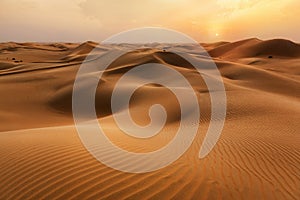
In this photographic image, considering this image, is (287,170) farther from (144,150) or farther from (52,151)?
(52,151)

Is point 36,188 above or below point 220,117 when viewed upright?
above

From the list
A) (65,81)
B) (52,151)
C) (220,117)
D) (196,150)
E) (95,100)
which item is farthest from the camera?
(65,81)

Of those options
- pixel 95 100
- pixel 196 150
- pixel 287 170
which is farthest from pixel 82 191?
pixel 95 100

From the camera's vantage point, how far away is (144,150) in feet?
15.6

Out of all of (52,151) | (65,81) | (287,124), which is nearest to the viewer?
(52,151)

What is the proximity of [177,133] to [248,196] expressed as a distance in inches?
133

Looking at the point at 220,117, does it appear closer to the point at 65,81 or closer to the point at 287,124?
the point at 287,124

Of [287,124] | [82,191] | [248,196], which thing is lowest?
[287,124]

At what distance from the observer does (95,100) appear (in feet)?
44.8

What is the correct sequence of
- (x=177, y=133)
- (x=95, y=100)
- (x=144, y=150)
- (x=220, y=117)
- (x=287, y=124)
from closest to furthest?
(x=144, y=150)
(x=177, y=133)
(x=287, y=124)
(x=220, y=117)
(x=95, y=100)

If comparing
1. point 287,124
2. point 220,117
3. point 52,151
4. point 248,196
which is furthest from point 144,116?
point 248,196

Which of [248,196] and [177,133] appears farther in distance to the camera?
[177,133]

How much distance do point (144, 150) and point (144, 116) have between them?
15.8ft

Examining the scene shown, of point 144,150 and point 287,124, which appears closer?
point 144,150
